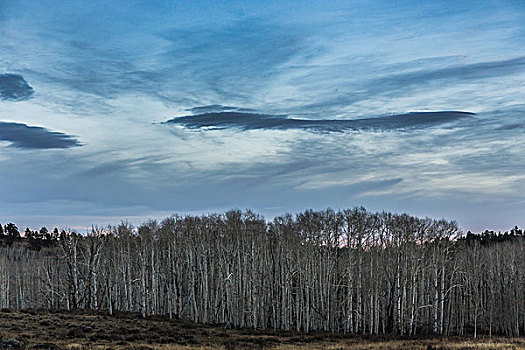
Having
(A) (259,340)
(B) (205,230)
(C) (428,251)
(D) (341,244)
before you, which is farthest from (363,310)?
(B) (205,230)

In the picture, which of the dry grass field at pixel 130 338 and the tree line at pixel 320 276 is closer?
the dry grass field at pixel 130 338

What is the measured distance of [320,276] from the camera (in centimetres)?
6375

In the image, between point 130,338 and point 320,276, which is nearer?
point 130,338

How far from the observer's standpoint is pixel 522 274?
76.7 m

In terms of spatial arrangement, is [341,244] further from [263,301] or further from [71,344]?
[71,344]

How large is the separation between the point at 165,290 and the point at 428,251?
42.5 meters

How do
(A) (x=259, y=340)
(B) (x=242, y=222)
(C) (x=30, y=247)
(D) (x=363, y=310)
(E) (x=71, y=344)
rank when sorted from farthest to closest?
1. (C) (x=30, y=247)
2. (B) (x=242, y=222)
3. (D) (x=363, y=310)
4. (A) (x=259, y=340)
5. (E) (x=71, y=344)

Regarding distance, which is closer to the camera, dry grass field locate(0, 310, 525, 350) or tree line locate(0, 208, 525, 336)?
dry grass field locate(0, 310, 525, 350)

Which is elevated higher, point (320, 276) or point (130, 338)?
point (320, 276)

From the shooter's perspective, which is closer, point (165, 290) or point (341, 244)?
point (341, 244)

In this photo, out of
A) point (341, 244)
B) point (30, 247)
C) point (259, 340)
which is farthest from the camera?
point (30, 247)

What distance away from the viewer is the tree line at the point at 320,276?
6500cm

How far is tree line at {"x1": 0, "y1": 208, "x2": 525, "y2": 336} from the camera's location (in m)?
65.0

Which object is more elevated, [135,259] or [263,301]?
[135,259]
